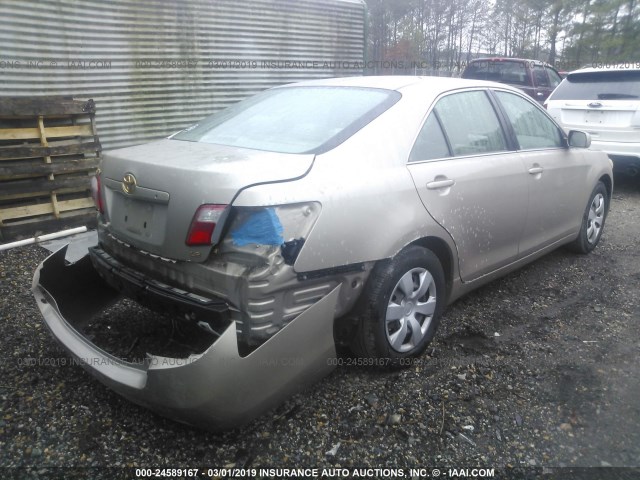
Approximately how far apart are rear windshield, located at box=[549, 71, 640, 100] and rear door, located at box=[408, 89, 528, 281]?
15.1 feet

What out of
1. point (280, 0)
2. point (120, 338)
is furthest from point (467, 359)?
point (280, 0)

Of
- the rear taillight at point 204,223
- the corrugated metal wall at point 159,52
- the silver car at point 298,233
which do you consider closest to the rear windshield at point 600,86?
the corrugated metal wall at point 159,52

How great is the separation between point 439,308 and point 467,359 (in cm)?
35

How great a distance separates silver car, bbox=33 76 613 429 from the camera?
216 centimetres

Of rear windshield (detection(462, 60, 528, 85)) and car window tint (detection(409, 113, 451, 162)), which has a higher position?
rear windshield (detection(462, 60, 528, 85))

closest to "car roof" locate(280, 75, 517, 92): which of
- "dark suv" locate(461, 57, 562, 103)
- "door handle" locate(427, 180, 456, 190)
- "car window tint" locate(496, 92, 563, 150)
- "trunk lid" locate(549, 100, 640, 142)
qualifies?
"car window tint" locate(496, 92, 563, 150)

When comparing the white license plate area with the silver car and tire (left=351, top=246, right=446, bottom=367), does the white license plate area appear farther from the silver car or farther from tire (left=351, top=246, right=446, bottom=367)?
tire (left=351, top=246, right=446, bottom=367)

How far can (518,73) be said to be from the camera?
38.4 feet

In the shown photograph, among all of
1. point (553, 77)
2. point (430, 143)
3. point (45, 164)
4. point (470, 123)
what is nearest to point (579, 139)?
point (470, 123)

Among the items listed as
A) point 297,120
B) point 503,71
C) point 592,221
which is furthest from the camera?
point 503,71

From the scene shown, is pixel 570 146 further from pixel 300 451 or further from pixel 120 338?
pixel 120 338

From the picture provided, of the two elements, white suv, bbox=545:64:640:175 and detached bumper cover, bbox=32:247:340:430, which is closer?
detached bumper cover, bbox=32:247:340:430

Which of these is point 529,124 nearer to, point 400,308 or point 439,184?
point 439,184

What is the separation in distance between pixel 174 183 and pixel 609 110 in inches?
267
